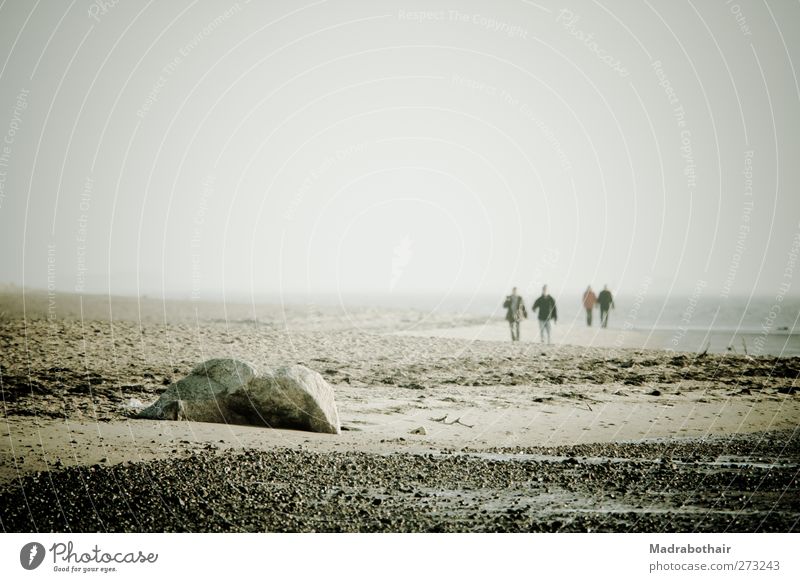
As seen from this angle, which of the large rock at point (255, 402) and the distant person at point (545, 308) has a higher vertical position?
the distant person at point (545, 308)

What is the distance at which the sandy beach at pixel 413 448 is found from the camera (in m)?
8.04

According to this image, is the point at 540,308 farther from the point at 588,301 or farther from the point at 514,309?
the point at 588,301

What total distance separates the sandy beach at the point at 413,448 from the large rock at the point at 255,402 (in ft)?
0.97

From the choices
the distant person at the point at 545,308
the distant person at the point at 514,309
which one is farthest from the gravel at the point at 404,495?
the distant person at the point at 514,309

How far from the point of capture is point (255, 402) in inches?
468

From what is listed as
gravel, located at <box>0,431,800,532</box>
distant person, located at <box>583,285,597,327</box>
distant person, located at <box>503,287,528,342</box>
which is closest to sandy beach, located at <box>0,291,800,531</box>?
gravel, located at <box>0,431,800,532</box>

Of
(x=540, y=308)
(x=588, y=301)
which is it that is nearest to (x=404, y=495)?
(x=540, y=308)

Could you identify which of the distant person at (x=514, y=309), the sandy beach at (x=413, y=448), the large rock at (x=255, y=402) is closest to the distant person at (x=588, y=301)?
the distant person at (x=514, y=309)

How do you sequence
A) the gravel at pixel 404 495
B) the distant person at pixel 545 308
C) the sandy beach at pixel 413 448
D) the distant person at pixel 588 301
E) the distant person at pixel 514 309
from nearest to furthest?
the gravel at pixel 404 495
the sandy beach at pixel 413 448
the distant person at pixel 545 308
the distant person at pixel 514 309
the distant person at pixel 588 301

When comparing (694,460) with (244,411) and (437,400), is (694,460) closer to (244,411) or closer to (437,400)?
(437,400)

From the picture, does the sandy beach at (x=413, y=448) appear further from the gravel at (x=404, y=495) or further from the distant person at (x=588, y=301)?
the distant person at (x=588, y=301)

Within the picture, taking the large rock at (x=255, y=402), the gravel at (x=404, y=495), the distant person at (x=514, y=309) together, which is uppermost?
the distant person at (x=514, y=309)

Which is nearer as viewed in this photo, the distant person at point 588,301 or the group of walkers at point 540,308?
the group of walkers at point 540,308

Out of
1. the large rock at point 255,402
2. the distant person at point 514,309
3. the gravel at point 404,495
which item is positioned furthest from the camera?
the distant person at point 514,309
